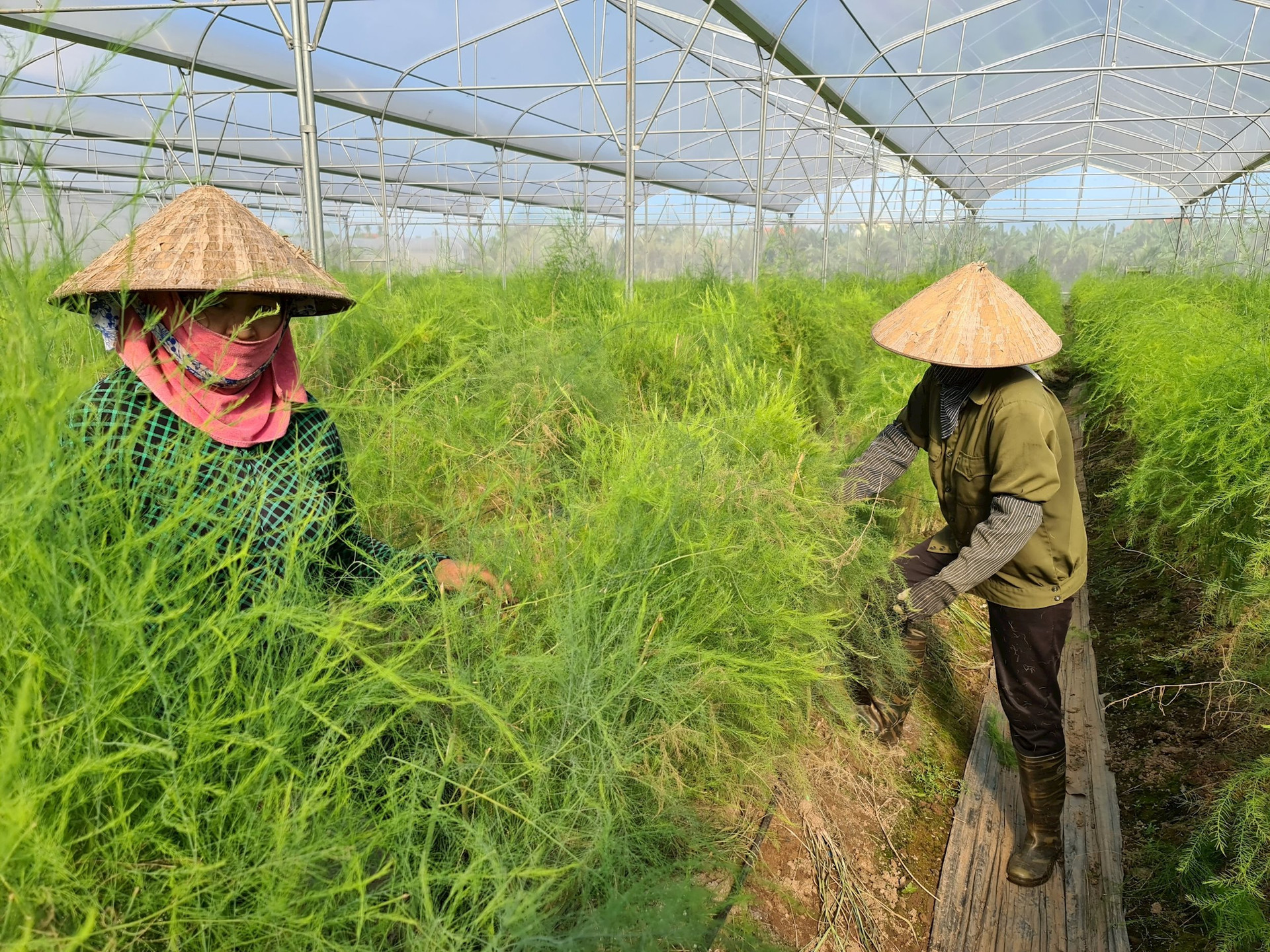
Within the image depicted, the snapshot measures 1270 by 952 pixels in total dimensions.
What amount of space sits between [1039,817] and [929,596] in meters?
0.75

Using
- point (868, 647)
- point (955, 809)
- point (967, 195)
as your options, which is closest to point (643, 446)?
point (868, 647)

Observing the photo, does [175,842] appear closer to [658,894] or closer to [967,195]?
[658,894]

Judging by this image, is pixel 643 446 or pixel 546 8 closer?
pixel 643 446

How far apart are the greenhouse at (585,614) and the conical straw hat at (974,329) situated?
1cm

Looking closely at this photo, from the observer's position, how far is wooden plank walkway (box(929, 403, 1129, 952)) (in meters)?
2.00

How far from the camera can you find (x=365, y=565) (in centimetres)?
151

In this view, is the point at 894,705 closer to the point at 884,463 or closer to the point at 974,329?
the point at 884,463

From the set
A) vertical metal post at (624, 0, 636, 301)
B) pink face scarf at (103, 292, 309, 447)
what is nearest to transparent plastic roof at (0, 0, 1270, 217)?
vertical metal post at (624, 0, 636, 301)

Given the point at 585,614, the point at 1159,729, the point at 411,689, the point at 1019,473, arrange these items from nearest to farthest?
the point at 411,689, the point at 585,614, the point at 1019,473, the point at 1159,729

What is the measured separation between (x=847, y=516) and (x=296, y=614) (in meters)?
1.55

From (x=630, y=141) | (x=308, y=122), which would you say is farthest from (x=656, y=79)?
(x=308, y=122)

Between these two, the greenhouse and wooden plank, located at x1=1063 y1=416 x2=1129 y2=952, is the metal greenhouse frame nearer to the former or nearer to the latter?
the greenhouse

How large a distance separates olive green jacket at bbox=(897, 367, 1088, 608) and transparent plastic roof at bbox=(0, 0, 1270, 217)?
358 centimetres

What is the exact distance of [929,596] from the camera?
2031 mm
